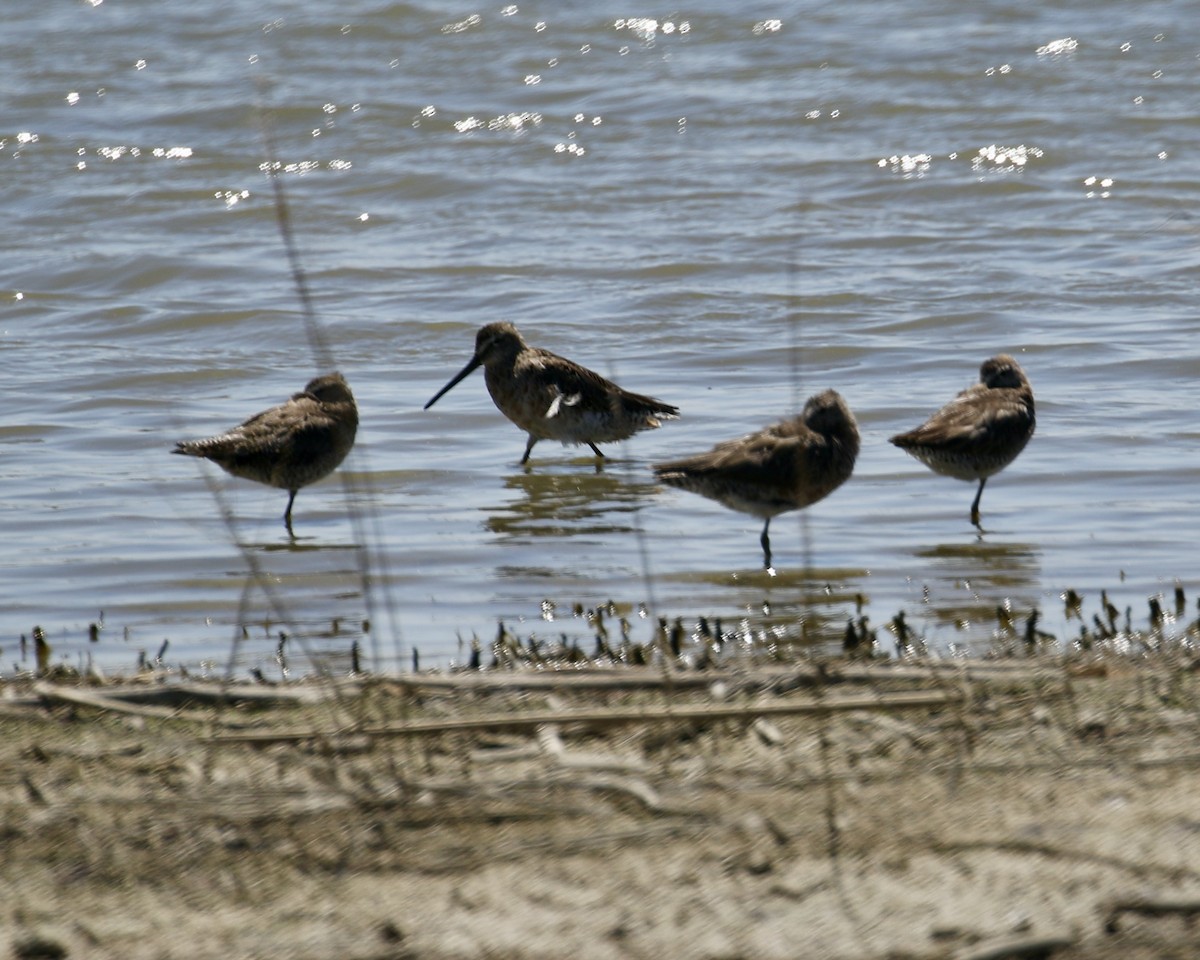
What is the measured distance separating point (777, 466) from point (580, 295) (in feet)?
21.0

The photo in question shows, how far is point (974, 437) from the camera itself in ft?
26.9

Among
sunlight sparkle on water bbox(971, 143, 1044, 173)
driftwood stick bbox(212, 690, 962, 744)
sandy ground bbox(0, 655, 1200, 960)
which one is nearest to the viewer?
sandy ground bbox(0, 655, 1200, 960)

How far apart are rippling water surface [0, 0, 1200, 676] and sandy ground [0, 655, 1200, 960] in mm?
469

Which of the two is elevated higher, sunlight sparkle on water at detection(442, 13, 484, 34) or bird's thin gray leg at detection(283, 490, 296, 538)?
sunlight sparkle on water at detection(442, 13, 484, 34)

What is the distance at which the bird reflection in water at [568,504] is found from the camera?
8530 mm

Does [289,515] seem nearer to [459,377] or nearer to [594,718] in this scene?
[459,377]

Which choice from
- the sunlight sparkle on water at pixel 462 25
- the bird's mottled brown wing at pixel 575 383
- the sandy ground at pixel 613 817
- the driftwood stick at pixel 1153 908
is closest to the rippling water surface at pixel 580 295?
the sunlight sparkle on water at pixel 462 25

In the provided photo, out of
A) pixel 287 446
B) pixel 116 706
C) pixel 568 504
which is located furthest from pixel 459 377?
pixel 116 706

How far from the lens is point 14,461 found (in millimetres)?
9609

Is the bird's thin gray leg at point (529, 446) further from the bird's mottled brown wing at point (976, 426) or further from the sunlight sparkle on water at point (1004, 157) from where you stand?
the sunlight sparkle on water at point (1004, 157)

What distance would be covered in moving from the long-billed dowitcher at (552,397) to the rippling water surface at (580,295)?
21 centimetres

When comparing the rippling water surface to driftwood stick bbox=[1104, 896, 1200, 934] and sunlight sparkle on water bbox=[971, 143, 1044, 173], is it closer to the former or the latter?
sunlight sparkle on water bbox=[971, 143, 1044, 173]

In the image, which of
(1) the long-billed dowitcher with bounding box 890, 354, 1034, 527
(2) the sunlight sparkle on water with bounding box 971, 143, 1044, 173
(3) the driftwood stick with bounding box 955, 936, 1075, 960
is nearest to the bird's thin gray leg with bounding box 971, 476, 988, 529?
(1) the long-billed dowitcher with bounding box 890, 354, 1034, 527

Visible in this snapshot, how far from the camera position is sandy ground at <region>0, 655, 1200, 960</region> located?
11.2 feet
